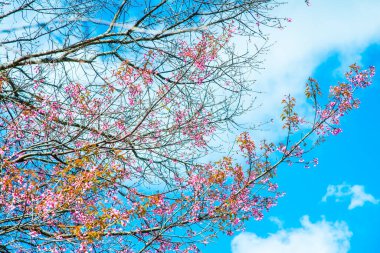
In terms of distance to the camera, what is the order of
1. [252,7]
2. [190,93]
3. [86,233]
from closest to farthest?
[86,233] → [252,7] → [190,93]

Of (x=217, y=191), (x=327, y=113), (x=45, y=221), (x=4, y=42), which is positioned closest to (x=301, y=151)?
(x=327, y=113)

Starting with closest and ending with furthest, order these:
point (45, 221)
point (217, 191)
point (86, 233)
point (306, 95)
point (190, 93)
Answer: point (86, 233) → point (45, 221) → point (217, 191) → point (306, 95) → point (190, 93)

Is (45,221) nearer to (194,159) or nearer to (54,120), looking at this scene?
(54,120)

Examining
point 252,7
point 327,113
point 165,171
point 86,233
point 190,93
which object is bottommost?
point 86,233

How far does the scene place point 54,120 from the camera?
6516 millimetres

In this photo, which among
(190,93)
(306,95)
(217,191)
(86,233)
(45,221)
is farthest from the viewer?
(190,93)

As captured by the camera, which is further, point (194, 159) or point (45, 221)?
point (194, 159)

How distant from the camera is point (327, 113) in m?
6.52

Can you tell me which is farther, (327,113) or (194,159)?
(194,159)

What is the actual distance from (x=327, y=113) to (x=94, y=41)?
4.33m

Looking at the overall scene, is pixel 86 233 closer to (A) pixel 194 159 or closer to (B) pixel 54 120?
(B) pixel 54 120

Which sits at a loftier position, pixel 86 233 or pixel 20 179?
pixel 20 179

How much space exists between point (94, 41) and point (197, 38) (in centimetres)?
191

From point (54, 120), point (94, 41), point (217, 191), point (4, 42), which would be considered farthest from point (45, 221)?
point (94, 41)
